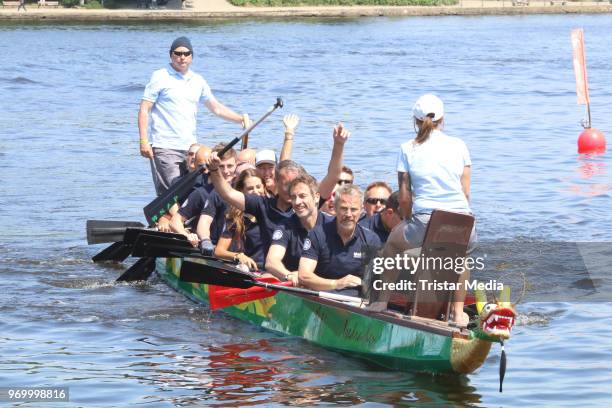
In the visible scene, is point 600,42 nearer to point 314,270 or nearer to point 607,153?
point 607,153

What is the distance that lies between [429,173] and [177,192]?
3938 millimetres

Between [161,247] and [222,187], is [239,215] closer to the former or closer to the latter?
[222,187]

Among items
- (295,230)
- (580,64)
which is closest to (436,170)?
(295,230)

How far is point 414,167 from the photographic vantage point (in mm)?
8234

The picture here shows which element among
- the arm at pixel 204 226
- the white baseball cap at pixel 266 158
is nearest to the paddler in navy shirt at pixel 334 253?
the white baseball cap at pixel 266 158

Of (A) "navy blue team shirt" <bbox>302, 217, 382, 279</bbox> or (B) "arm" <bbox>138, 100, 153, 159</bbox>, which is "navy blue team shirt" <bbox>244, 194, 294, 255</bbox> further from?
(B) "arm" <bbox>138, 100, 153, 159</bbox>

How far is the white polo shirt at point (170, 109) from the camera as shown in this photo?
12602mm

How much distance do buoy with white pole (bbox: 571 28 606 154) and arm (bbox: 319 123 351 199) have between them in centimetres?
1209

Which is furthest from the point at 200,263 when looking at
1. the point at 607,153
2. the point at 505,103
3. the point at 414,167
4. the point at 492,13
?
the point at 492,13

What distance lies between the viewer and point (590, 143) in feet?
71.1

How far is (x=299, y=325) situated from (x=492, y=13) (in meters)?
70.8

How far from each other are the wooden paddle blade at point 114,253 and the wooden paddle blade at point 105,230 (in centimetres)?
14

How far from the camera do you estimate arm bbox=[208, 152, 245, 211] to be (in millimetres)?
9742

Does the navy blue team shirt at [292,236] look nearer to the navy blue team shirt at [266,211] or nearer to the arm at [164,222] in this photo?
the navy blue team shirt at [266,211]
